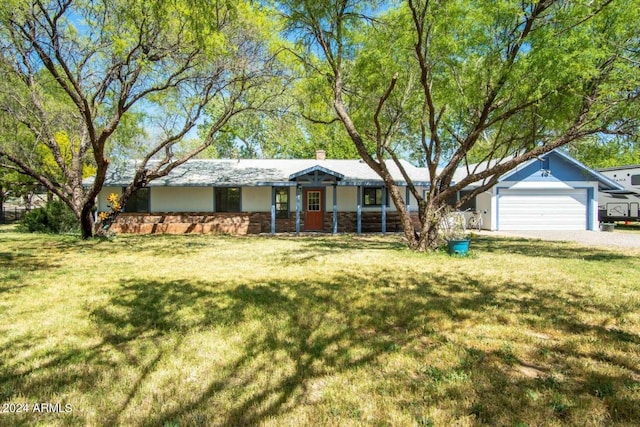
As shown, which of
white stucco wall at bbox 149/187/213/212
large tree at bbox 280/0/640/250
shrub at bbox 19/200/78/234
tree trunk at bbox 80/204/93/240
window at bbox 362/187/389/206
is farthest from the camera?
window at bbox 362/187/389/206

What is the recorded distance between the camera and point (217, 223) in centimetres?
1853

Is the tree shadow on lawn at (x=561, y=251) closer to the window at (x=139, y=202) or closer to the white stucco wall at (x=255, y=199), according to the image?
the white stucco wall at (x=255, y=199)

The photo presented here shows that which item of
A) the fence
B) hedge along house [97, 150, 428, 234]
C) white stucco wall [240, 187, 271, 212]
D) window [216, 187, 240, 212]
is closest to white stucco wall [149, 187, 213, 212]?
hedge along house [97, 150, 428, 234]

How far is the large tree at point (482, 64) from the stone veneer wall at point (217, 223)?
6936 mm

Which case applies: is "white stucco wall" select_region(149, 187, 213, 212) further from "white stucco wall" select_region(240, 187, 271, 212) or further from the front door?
the front door

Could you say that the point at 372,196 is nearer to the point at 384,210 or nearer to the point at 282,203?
the point at 384,210

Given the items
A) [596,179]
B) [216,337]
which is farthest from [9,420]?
[596,179]

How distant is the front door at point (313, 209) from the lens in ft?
63.1

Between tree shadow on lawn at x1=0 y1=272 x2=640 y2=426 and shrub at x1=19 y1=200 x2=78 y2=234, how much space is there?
14.0m

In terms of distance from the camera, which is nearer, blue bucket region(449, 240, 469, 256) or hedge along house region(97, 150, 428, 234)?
blue bucket region(449, 240, 469, 256)

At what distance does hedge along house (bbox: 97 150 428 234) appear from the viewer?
1795 cm

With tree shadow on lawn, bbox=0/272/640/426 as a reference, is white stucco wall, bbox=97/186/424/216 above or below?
above

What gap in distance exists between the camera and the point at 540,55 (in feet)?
28.5

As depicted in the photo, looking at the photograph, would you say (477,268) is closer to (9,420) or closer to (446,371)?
(446,371)
